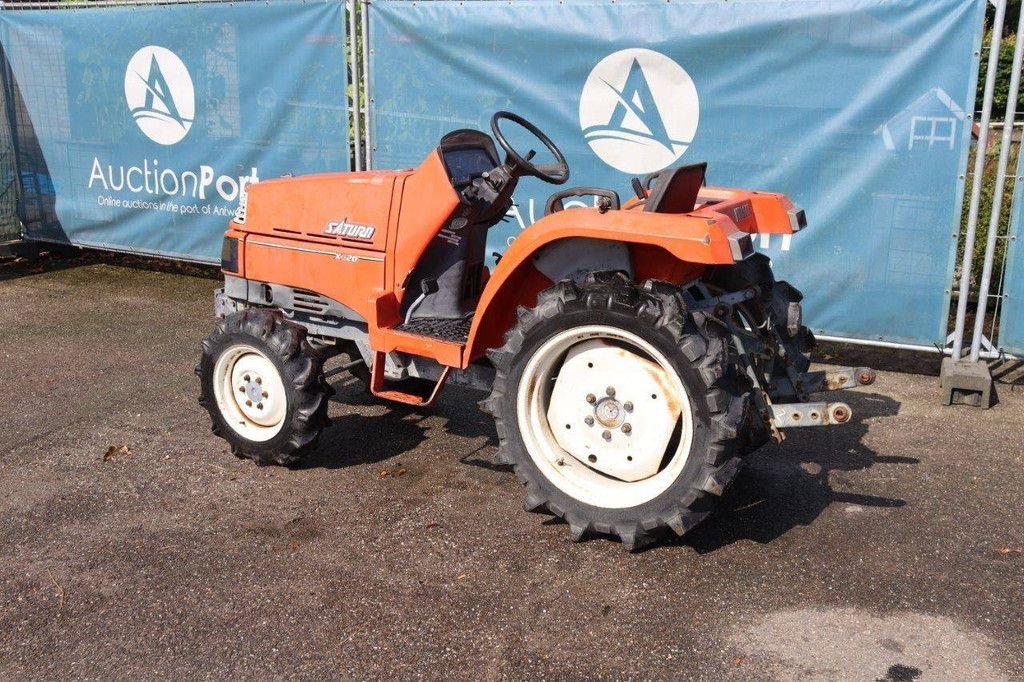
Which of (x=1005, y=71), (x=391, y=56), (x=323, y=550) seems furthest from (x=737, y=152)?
(x=1005, y=71)

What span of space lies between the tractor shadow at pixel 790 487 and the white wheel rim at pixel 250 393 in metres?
1.97

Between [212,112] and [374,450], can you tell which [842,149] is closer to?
[374,450]

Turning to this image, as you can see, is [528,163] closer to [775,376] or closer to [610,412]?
[610,412]

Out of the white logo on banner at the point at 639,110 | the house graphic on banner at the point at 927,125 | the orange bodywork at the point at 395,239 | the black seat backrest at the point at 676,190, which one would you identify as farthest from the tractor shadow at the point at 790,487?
the white logo on banner at the point at 639,110

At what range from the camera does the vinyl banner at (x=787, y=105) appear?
19.7 feet

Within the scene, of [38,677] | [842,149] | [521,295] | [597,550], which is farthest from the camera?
[842,149]

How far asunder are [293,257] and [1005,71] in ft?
56.6

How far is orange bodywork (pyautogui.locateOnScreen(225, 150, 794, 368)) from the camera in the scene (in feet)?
13.4

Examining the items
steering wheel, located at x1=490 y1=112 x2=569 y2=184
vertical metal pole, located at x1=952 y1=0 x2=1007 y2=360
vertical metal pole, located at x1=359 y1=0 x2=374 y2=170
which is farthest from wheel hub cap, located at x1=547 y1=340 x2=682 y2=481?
vertical metal pole, located at x1=359 y1=0 x2=374 y2=170

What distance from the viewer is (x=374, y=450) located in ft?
16.7

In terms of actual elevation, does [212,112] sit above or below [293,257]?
above

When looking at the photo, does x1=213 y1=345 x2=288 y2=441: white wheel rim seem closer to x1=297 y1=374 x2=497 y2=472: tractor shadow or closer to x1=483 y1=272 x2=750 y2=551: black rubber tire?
x1=297 y1=374 x2=497 y2=472: tractor shadow

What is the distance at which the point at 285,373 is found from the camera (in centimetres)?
462

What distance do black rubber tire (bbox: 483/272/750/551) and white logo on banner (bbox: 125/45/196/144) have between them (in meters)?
5.45
